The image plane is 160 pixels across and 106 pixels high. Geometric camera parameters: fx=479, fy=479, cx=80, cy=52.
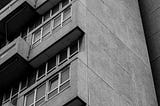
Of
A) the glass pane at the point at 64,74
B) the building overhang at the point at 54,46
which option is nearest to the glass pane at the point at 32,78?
the building overhang at the point at 54,46

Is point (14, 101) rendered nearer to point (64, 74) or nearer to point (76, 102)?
point (64, 74)

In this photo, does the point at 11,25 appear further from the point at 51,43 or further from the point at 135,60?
the point at 135,60

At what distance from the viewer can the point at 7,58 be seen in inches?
1135

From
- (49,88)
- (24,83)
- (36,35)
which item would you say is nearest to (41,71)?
(24,83)

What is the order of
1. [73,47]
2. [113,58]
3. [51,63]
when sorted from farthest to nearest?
[113,58] < [51,63] < [73,47]

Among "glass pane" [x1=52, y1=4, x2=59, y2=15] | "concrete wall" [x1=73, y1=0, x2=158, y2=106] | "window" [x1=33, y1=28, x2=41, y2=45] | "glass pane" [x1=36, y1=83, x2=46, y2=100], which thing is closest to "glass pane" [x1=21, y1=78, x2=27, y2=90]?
"glass pane" [x1=36, y1=83, x2=46, y2=100]

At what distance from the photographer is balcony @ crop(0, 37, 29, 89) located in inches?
1124

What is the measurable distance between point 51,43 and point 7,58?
308 centimetres

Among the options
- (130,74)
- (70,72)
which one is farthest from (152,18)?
(70,72)

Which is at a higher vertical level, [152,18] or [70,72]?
[152,18]

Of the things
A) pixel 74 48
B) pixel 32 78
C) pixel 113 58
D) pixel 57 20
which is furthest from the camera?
pixel 57 20

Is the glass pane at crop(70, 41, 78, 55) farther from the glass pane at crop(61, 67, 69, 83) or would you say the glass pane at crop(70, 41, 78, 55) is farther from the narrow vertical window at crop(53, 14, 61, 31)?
the narrow vertical window at crop(53, 14, 61, 31)

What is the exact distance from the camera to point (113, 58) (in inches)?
1101

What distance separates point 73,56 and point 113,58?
3.00m
